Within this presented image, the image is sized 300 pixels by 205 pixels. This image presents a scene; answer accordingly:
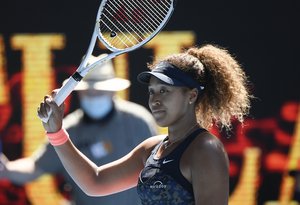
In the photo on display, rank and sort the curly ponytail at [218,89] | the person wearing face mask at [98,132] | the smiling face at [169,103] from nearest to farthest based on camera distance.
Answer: the smiling face at [169,103] → the curly ponytail at [218,89] → the person wearing face mask at [98,132]

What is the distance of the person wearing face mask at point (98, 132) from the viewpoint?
217 inches

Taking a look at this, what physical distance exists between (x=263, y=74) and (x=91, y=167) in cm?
291

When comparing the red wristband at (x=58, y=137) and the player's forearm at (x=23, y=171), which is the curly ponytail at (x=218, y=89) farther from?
the player's forearm at (x=23, y=171)

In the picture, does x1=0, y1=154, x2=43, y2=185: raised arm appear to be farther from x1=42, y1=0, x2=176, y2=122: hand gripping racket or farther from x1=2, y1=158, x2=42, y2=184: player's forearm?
x1=42, y1=0, x2=176, y2=122: hand gripping racket

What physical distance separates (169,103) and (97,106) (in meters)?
2.42

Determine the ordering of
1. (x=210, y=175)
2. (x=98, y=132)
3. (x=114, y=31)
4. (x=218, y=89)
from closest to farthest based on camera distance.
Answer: (x=210, y=175) → (x=218, y=89) → (x=114, y=31) → (x=98, y=132)

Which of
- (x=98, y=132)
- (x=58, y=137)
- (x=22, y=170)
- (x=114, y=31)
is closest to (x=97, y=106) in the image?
(x=98, y=132)

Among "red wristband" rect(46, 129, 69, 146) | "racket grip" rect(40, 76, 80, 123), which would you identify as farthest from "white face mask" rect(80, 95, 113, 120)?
"racket grip" rect(40, 76, 80, 123)

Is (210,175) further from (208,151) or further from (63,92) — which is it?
(63,92)

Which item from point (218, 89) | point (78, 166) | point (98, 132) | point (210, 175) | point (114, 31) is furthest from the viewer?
point (98, 132)

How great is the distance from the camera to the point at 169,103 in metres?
3.39

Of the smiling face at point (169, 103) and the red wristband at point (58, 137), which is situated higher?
the smiling face at point (169, 103)

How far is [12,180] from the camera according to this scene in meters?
5.85

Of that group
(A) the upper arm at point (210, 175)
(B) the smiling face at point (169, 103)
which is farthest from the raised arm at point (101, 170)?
(A) the upper arm at point (210, 175)
